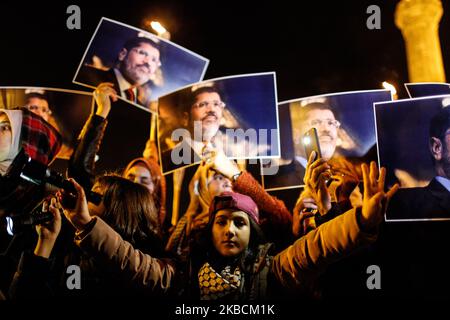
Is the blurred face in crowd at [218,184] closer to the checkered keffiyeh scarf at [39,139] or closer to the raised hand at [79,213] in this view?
the raised hand at [79,213]

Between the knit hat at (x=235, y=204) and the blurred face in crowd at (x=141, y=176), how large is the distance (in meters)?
0.32

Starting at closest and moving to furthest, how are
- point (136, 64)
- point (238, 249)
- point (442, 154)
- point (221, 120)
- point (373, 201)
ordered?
point (373, 201) < point (238, 249) < point (442, 154) < point (221, 120) < point (136, 64)

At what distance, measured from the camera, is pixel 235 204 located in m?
2.11

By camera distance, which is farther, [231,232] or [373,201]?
[231,232]

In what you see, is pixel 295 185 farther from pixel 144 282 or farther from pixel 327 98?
pixel 144 282

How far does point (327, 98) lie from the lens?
89.2 inches

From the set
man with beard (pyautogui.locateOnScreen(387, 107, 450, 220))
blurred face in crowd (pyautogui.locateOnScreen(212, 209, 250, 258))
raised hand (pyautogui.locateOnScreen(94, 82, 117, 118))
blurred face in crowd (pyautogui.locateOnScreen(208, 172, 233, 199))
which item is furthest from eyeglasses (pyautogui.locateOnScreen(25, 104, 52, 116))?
man with beard (pyautogui.locateOnScreen(387, 107, 450, 220))

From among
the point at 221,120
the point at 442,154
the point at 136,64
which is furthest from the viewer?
the point at 136,64

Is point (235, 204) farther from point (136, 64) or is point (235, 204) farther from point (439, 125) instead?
point (439, 125)

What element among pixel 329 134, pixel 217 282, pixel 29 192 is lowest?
pixel 217 282

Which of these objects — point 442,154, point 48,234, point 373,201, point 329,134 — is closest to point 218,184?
point 329,134

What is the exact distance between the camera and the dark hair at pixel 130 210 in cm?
215

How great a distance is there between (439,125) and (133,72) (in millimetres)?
1496

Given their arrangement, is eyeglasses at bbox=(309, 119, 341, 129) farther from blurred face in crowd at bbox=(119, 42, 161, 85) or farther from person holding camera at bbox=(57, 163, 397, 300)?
blurred face in crowd at bbox=(119, 42, 161, 85)
